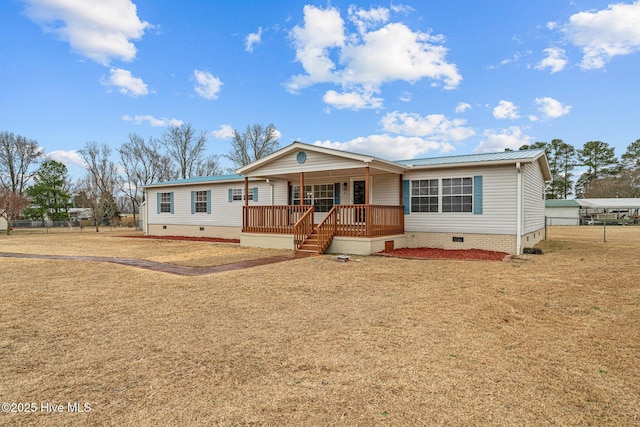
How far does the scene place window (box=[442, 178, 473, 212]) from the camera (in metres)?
12.1

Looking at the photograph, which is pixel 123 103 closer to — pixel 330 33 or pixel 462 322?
pixel 330 33

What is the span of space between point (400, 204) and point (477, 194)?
2663 mm

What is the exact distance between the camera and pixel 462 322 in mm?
4551

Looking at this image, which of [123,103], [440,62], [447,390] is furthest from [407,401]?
[123,103]

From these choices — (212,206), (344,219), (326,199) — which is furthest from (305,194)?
(212,206)

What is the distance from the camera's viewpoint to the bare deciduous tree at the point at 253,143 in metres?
42.8

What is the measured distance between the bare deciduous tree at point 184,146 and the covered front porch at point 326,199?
31.5 meters

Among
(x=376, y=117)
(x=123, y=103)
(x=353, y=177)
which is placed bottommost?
(x=353, y=177)

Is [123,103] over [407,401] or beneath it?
over

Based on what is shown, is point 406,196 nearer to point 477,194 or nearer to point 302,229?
point 477,194

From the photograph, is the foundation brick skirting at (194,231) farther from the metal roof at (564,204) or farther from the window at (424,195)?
the metal roof at (564,204)

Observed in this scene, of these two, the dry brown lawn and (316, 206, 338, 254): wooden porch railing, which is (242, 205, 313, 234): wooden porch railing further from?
the dry brown lawn

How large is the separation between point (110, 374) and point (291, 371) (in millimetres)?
1563

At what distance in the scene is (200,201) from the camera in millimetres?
19375
